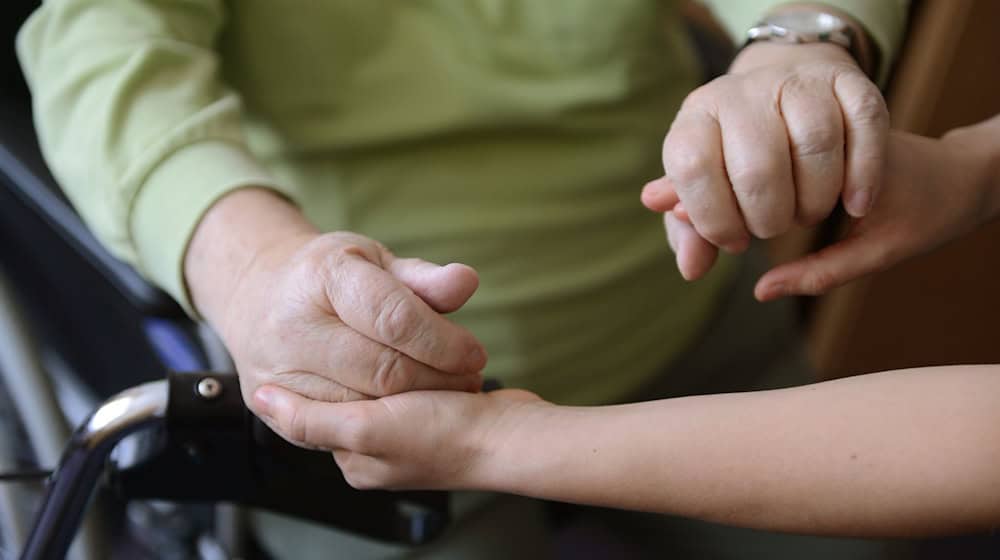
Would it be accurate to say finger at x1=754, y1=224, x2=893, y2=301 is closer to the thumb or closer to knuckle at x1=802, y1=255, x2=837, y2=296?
knuckle at x1=802, y1=255, x2=837, y2=296

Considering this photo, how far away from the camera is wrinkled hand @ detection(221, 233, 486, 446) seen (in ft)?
1.43

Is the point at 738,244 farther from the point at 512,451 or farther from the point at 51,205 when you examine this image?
the point at 51,205

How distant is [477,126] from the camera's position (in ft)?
2.13

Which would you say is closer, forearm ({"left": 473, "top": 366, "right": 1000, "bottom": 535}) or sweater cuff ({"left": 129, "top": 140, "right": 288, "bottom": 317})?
forearm ({"left": 473, "top": 366, "right": 1000, "bottom": 535})

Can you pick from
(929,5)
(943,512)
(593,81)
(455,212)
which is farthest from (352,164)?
(929,5)

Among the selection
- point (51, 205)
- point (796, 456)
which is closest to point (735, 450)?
point (796, 456)

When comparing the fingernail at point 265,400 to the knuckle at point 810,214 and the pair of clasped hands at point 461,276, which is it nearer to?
the pair of clasped hands at point 461,276

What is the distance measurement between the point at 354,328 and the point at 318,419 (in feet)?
0.15

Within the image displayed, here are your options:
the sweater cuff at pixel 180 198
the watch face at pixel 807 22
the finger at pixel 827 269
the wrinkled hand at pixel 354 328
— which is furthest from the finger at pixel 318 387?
the watch face at pixel 807 22

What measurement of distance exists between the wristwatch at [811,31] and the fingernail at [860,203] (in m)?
0.13

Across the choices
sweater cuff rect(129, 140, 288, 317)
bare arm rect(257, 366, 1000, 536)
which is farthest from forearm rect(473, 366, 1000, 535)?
sweater cuff rect(129, 140, 288, 317)

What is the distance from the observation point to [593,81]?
2.23 feet

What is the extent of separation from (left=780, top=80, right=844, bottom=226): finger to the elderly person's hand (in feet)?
0.53

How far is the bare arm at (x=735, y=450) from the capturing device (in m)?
0.39
